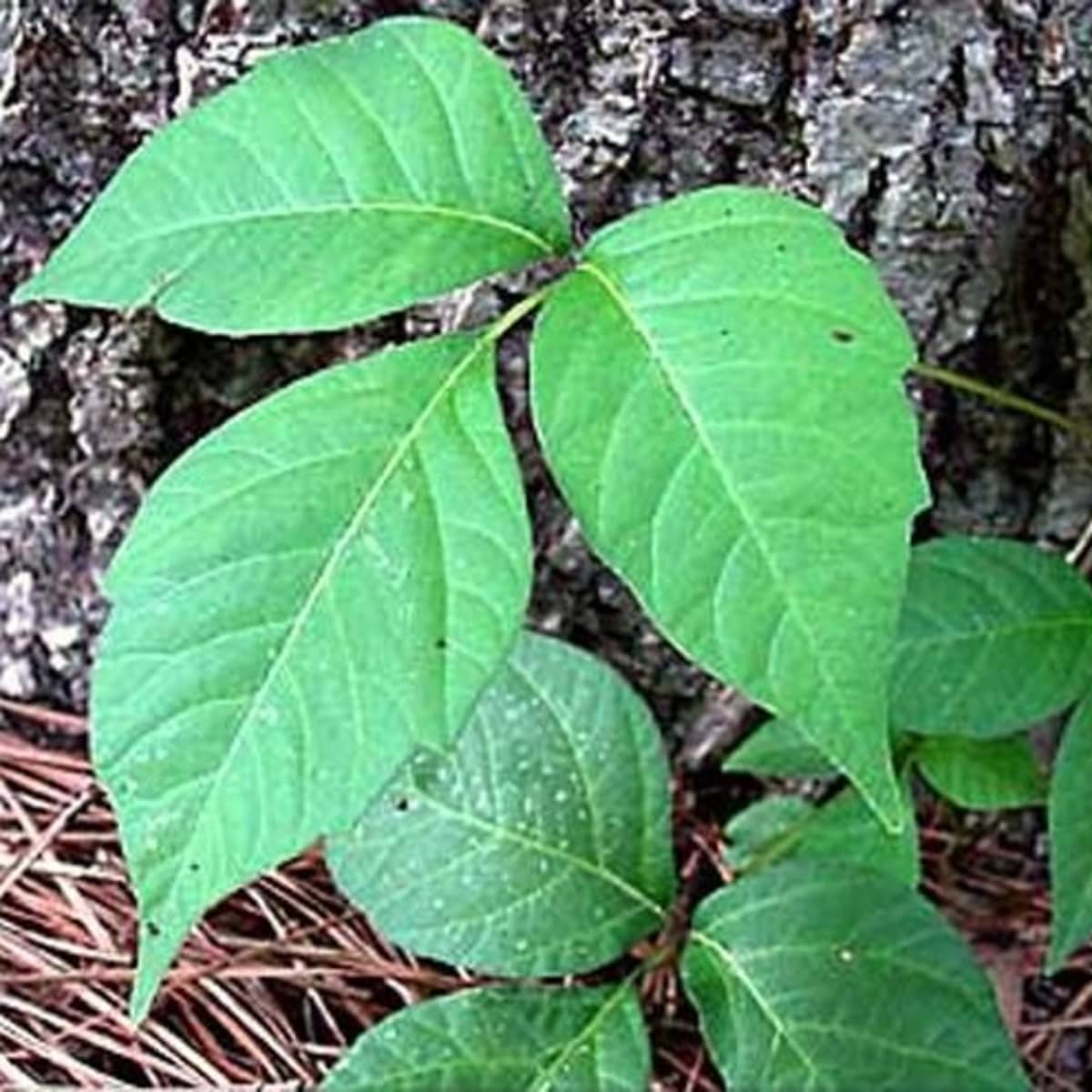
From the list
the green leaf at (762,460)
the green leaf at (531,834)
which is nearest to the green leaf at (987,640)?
the green leaf at (531,834)

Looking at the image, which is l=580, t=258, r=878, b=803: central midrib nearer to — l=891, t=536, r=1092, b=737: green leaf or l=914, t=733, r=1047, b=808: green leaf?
l=891, t=536, r=1092, b=737: green leaf

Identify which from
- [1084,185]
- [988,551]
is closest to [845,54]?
[1084,185]

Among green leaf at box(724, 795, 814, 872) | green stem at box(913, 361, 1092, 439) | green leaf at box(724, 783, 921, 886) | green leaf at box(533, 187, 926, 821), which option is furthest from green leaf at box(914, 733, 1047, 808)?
green leaf at box(533, 187, 926, 821)

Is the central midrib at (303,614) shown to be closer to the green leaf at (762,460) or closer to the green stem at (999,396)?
the green leaf at (762,460)

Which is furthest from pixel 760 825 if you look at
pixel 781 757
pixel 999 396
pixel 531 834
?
pixel 999 396

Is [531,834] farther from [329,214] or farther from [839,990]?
[329,214]

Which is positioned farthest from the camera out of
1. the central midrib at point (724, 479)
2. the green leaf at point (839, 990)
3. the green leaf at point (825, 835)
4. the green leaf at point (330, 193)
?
the green leaf at point (825, 835)

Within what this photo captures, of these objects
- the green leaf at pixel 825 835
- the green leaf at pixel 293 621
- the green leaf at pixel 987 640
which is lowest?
the green leaf at pixel 825 835

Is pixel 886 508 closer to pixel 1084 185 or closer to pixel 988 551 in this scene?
pixel 988 551
